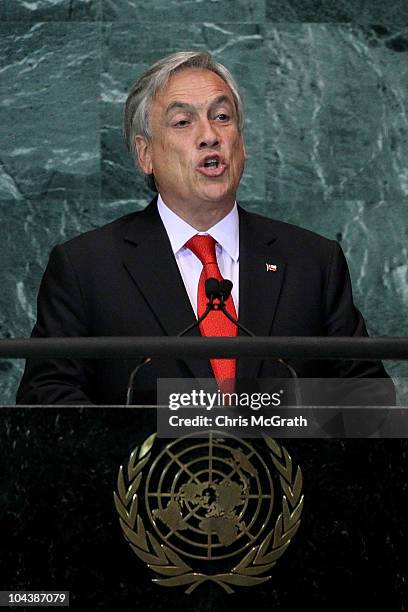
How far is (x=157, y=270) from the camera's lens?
340 centimetres

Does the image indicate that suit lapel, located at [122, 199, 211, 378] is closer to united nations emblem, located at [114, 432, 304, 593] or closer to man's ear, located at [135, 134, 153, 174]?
man's ear, located at [135, 134, 153, 174]

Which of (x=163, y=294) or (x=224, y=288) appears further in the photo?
(x=163, y=294)

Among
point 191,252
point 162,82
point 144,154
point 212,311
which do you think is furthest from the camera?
point 144,154

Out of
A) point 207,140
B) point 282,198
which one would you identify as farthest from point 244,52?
point 207,140

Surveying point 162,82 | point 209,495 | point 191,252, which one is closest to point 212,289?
point 209,495

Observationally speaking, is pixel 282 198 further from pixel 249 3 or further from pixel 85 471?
pixel 85 471

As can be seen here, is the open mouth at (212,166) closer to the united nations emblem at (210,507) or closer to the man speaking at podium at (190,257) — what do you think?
the man speaking at podium at (190,257)

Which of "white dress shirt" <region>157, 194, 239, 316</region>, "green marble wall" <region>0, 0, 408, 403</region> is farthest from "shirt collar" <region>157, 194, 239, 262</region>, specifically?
"green marble wall" <region>0, 0, 408, 403</region>

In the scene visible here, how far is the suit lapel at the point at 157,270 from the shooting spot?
3.28 metres

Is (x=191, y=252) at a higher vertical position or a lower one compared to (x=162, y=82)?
lower

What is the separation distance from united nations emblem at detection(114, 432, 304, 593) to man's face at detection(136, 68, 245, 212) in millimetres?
1201

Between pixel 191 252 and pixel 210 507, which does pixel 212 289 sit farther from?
pixel 191 252

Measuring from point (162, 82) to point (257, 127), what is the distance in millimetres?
1528

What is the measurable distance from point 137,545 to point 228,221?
4.43 ft
